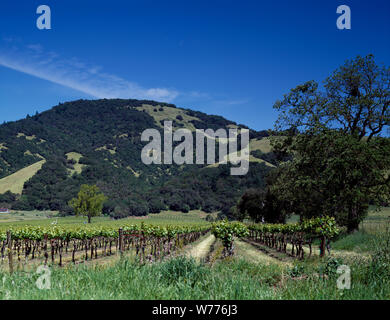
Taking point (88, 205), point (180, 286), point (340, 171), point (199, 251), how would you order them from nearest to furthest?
point (180, 286), point (340, 171), point (199, 251), point (88, 205)

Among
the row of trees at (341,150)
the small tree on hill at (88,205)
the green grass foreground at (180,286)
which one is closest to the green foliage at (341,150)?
the row of trees at (341,150)

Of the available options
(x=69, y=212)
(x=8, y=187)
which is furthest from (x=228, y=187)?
(x=8, y=187)

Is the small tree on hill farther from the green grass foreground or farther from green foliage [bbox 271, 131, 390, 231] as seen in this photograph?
the green grass foreground

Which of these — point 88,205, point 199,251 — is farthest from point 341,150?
point 88,205

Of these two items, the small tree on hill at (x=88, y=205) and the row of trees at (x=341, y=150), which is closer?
the row of trees at (x=341, y=150)

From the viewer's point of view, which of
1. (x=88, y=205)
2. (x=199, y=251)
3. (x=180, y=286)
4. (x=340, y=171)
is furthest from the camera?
(x=88, y=205)

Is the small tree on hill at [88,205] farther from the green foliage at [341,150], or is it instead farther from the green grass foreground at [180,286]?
the green grass foreground at [180,286]

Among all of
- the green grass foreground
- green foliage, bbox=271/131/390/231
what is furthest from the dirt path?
green foliage, bbox=271/131/390/231

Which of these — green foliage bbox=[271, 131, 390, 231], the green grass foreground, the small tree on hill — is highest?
green foliage bbox=[271, 131, 390, 231]

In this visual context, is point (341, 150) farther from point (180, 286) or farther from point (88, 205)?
point (88, 205)

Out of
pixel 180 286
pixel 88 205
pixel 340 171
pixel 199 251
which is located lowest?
pixel 88 205

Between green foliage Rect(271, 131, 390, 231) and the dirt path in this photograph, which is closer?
the dirt path

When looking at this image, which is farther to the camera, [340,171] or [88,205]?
[88,205]
